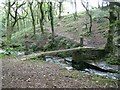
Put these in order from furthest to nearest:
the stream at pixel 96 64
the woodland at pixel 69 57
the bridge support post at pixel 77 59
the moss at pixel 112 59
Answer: the bridge support post at pixel 77 59, the moss at pixel 112 59, the stream at pixel 96 64, the woodland at pixel 69 57

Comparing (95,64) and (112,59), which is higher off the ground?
(112,59)

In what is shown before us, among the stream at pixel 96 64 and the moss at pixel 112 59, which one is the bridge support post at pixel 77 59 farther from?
the moss at pixel 112 59

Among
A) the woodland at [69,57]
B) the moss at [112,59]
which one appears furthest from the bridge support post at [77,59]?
the moss at [112,59]

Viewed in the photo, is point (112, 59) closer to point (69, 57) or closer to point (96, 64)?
point (96, 64)

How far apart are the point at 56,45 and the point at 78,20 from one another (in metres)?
8.83

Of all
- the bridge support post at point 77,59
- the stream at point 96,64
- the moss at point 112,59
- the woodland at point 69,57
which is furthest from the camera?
the bridge support post at point 77,59

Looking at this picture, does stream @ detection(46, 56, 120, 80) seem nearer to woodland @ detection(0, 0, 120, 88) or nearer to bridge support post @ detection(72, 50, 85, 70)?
woodland @ detection(0, 0, 120, 88)

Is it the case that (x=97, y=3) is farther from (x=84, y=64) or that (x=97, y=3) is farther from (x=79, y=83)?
(x=79, y=83)

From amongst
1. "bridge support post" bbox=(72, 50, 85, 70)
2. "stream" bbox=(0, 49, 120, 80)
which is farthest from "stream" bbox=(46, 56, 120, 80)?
"bridge support post" bbox=(72, 50, 85, 70)

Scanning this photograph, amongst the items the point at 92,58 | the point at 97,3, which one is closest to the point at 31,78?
the point at 92,58

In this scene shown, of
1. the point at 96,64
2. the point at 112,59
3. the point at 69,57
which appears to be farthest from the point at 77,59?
the point at 112,59

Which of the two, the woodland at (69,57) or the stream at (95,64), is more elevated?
the woodland at (69,57)

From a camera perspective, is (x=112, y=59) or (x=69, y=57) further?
(x=69, y=57)

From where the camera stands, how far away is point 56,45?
18.6 m
